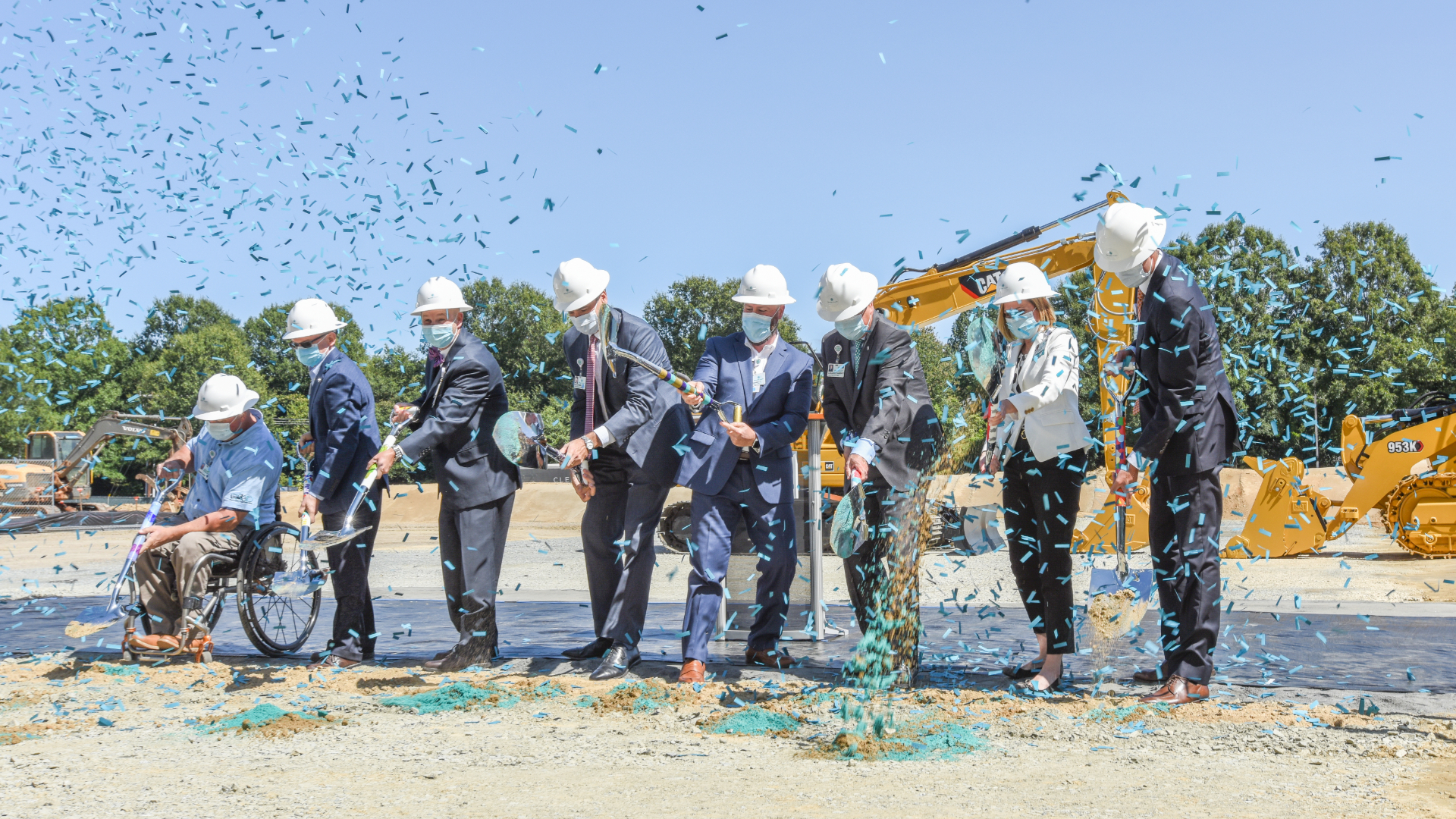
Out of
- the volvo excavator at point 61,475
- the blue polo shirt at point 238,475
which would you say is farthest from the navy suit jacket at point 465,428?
the volvo excavator at point 61,475

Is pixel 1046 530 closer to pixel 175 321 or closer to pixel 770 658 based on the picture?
pixel 770 658

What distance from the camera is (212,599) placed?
18.9ft

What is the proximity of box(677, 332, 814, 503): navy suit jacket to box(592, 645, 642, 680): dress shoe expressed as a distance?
0.82 meters

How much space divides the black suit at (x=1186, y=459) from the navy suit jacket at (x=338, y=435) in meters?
3.82

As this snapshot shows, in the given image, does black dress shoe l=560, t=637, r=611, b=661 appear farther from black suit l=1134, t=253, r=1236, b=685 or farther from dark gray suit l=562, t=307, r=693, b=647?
black suit l=1134, t=253, r=1236, b=685

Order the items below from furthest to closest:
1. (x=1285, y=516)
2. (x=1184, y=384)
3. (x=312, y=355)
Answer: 1. (x=1285, y=516)
2. (x=312, y=355)
3. (x=1184, y=384)

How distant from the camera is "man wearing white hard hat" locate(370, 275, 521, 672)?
545 centimetres

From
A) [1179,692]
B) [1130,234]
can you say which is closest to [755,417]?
[1130,234]

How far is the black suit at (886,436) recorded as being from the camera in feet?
16.4

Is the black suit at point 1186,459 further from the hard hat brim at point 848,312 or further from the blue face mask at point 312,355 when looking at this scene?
the blue face mask at point 312,355

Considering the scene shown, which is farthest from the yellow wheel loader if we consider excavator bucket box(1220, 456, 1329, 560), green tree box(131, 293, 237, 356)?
green tree box(131, 293, 237, 356)

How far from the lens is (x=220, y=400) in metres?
5.88

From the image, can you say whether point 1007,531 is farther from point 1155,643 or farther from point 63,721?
point 63,721

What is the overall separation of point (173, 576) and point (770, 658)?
3.15 m
